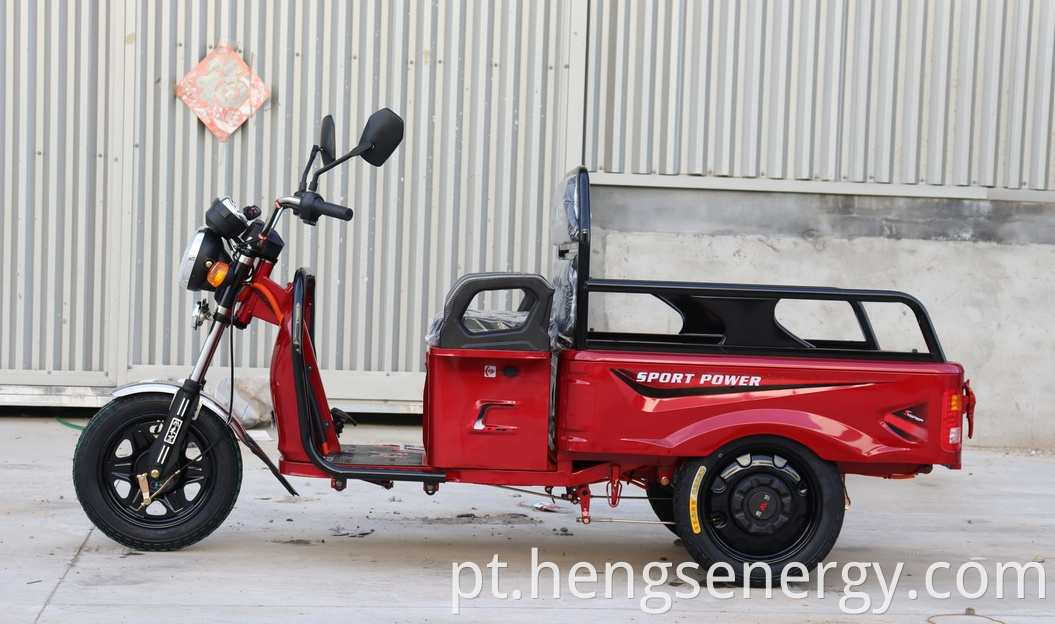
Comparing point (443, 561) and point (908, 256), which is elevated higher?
point (908, 256)

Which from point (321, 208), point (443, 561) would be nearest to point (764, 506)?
point (443, 561)

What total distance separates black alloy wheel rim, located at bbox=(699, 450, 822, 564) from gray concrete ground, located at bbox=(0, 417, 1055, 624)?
0.20 metres

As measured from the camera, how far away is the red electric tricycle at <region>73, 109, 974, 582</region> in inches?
165

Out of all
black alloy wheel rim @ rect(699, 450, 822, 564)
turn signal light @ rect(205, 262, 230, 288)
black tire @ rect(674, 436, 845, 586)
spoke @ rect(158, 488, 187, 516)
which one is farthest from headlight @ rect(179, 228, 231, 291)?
black alloy wheel rim @ rect(699, 450, 822, 564)

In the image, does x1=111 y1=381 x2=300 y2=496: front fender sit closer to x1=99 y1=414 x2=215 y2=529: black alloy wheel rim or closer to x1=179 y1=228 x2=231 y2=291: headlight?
x1=99 y1=414 x2=215 y2=529: black alloy wheel rim

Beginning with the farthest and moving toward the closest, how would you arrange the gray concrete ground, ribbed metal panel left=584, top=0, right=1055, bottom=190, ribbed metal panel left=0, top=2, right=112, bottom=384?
ribbed metal panel left=584, top=0, right=1055, bottom=190, ribbed metal panel left=0, top=2, right=112, bottom=384, the gray concrete ground

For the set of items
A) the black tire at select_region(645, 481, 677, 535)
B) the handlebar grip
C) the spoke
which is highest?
the handlebar grip

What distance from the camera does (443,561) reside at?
4531 millimetres

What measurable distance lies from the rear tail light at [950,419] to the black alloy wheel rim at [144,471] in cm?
307

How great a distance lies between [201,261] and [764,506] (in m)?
2.55

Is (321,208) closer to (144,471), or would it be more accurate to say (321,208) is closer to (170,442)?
(170,442)

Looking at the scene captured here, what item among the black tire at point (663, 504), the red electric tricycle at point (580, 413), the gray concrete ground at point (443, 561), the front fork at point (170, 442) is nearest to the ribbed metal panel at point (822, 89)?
the gray concrete ground at point (443, 561)

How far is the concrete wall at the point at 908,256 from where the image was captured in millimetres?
7895

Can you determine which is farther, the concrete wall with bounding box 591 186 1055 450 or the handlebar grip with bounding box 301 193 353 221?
the concrete wall with bounding box 591 186 1055 450
